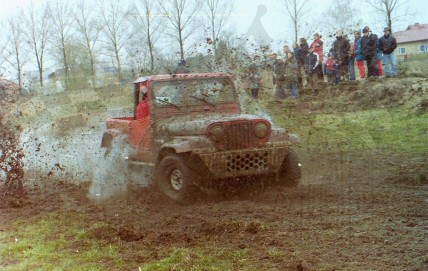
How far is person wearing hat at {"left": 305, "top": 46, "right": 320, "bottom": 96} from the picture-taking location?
12711 millimetres

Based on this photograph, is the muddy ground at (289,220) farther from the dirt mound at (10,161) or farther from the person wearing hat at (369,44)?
the person wearing hat at (369,44)

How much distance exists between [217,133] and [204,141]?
0.66ft

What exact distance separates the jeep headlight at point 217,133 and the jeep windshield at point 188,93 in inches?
43.7

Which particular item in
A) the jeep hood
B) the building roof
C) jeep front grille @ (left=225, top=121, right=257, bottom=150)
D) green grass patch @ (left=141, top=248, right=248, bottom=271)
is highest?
the building roof

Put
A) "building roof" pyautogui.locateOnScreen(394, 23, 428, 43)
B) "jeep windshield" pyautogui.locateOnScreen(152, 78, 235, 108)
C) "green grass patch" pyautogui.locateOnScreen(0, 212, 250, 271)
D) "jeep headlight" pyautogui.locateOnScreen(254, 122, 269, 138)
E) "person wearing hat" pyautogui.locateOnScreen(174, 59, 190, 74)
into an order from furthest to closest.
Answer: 1. "building roof" pyautogui.locateOnScreen(394, 23, 428, 43)
2. "person wearing hat" pyautogui.locateOnScreen(174, 59, 190, 74)
3. "jeep windshield" pyautogui.locateOnScreen(152, 78, 235, 108)
4. "jeep headlight" pyautogui.locateOnScreen(254, 122, 269, 138)
5. "green grass patch" pyautogui.locateOnScreen(0, 212, 250, 271)

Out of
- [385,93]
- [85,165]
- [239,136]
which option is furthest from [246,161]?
[385,93]

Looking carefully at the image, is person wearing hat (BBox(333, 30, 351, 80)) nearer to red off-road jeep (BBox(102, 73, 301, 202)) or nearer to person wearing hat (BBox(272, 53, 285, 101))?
person wearing hat (BBox(272, 53, 285, 101))

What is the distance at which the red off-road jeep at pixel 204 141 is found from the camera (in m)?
6.50

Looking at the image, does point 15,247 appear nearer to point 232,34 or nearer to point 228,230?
point 228,230

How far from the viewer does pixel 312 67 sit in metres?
13.1

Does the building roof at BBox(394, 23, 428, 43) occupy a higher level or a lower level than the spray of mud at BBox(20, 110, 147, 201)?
higher

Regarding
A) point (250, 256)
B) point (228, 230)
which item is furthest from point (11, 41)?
point (250, 256)

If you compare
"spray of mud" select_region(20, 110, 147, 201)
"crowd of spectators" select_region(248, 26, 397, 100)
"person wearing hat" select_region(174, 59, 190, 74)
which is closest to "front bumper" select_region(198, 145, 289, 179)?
"spray of mud" select_region(20, 110, 147, 201)

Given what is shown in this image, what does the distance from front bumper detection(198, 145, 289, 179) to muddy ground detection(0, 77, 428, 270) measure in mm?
379
